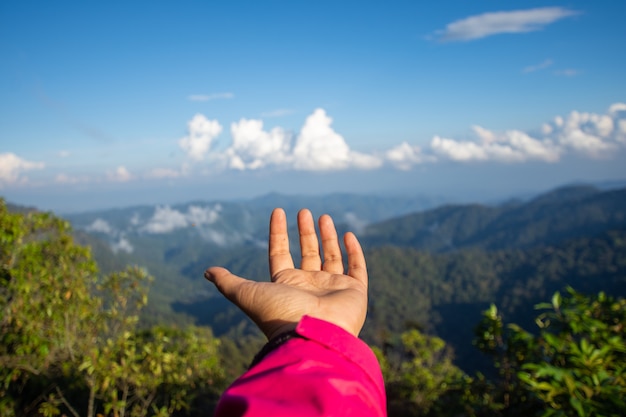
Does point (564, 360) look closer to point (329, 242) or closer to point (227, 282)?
point (329, 242)

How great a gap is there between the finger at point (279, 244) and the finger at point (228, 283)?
45 cm

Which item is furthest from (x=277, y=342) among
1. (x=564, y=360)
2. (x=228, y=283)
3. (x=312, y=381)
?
(x=564, y=360)

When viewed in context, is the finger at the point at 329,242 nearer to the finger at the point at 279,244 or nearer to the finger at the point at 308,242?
the finger at the point at 308,242

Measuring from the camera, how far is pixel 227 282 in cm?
213

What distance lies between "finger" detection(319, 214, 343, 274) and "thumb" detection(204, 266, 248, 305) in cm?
83

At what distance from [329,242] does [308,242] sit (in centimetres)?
16

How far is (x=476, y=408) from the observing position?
411 centimetres

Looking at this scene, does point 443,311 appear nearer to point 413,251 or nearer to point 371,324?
point 371,324

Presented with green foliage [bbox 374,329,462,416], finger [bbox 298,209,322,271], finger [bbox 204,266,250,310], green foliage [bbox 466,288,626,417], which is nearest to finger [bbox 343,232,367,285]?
finger [bbox 298,209,322,271]

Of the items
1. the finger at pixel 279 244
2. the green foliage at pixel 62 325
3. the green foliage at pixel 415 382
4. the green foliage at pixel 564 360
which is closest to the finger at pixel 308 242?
the finger at pixel 279 244

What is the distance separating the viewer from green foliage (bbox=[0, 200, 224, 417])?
483cm

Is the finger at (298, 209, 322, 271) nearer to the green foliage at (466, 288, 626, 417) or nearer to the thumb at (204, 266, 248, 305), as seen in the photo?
the thumb at (204, 266, 248, 305)

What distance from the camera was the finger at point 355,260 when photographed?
2.56m

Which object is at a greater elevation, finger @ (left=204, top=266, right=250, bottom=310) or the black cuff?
finger @ (left=204, top=266, right=250, bottom=310)
